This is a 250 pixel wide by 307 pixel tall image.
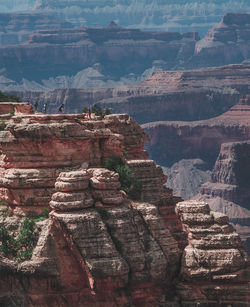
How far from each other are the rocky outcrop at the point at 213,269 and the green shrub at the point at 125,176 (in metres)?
4.06

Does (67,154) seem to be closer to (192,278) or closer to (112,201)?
(112,201)

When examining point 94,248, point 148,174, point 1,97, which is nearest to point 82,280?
point 94,248

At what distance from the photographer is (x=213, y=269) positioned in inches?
1720

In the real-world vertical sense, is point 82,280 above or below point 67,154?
below

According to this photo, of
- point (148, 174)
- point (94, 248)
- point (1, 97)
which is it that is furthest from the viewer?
point (1, 97)

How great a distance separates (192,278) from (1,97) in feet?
89.2

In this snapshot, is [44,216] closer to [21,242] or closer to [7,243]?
[21,242]

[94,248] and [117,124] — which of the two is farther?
[117,124]

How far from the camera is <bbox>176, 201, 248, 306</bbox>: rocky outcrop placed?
43.8m

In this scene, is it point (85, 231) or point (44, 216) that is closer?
point (85, 231)

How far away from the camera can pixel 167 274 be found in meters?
43.8

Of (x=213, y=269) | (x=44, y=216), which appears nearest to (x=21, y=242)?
(x=44, y=216)

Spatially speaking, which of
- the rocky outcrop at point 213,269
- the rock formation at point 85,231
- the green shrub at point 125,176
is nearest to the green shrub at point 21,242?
the rock formation at point 85,231

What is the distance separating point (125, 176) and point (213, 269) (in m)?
6.00
